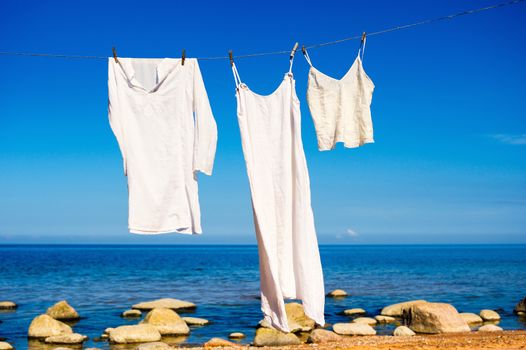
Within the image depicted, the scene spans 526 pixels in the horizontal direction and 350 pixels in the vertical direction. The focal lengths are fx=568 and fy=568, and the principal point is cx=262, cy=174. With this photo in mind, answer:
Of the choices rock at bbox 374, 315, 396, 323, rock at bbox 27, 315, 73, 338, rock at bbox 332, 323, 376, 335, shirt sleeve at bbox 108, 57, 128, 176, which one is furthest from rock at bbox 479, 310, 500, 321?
shirt sleeve at bbox 108, 57, 128, 176

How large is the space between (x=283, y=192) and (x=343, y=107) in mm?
1830

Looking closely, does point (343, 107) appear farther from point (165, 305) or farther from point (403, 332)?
point (165, 305)

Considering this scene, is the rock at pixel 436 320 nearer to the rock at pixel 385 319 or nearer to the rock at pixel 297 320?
the rock at pixel 385 319

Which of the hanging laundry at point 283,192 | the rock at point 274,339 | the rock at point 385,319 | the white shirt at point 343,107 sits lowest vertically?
the rock at point 385,319

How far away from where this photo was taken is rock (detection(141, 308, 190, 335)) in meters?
21.3

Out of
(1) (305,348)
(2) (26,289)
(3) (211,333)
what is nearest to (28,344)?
(3) (211,333)

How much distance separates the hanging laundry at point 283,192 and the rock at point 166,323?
13.9m

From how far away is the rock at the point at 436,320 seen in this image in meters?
20.9

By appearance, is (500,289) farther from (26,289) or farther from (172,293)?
(26,289)

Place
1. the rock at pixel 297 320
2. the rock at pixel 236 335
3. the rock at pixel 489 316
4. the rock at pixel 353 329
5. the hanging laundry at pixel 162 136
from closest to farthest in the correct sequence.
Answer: the hanging laundry at pixel 162 136 < the rock at pixel 353 329 < the rock at pixel 236 335 < the rock at pixel 297 320 < the rock at pixel 489 316

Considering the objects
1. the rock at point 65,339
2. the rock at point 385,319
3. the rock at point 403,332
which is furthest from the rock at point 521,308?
the rock at point 65,339

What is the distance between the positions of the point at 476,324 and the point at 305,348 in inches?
441

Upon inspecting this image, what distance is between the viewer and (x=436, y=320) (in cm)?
2098

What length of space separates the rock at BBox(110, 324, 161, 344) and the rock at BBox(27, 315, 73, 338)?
210 centimetres
